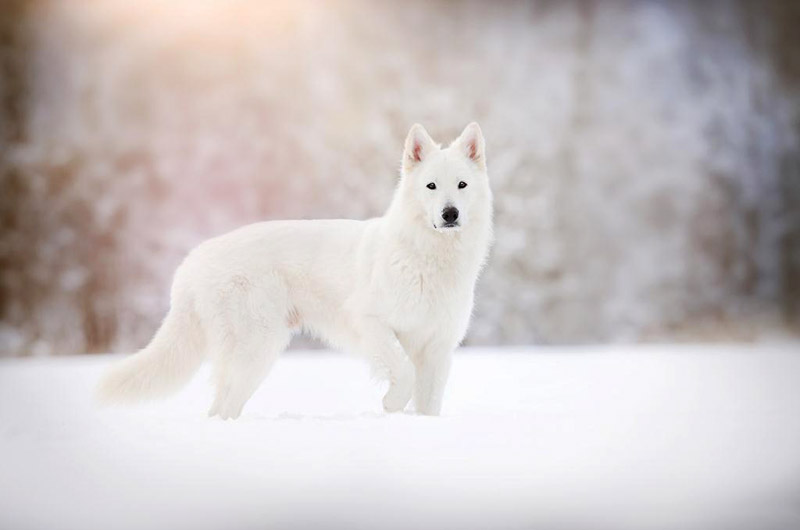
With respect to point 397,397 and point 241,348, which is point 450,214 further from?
point 241,348

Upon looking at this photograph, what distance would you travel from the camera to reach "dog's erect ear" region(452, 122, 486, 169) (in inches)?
112

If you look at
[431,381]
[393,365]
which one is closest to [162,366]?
[393,365]

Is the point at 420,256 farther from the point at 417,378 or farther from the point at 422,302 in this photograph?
the point at 417,378

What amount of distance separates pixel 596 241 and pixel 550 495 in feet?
20.8

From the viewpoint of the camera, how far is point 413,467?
78.4 inches

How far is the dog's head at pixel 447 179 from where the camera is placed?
267 cm

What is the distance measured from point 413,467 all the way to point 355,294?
945mm

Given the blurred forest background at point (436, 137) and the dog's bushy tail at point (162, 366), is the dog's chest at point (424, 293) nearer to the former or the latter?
the dog's bushy tail at point (162, 366)

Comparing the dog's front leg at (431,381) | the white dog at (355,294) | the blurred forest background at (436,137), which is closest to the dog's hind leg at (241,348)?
the white dog at (355,294)

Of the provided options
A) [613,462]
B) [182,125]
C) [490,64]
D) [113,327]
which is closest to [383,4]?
[490,64]

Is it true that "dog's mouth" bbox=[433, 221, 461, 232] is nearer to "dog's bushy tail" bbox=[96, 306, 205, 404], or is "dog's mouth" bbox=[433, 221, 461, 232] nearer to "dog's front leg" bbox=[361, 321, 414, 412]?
"dog's front leg" bbox=[361, 321, 414, 412]

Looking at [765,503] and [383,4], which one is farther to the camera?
[383,4]

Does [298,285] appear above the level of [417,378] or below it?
above

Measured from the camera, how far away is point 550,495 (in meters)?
1.84
